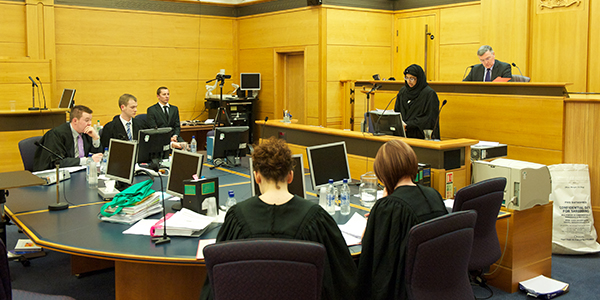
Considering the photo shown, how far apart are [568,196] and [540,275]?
40.5 inches

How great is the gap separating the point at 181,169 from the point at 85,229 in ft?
2.65

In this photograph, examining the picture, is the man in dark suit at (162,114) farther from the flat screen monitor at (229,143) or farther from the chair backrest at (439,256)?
the chair backrest at (439,256)

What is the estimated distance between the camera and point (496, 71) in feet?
22.0

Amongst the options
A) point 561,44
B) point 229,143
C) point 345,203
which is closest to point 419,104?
point 229,143

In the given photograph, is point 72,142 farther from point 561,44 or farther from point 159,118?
point 561,44

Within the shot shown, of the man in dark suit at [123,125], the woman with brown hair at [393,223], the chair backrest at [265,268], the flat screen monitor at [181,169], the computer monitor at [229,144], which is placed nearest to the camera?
the chair backrest at [265,268]

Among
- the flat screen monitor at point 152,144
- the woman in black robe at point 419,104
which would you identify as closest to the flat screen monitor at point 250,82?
the woman in black robe at point 419,104

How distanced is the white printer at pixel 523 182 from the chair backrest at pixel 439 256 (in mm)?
1698

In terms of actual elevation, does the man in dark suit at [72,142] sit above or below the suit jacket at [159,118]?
below

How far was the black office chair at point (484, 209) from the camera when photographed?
9.66ft

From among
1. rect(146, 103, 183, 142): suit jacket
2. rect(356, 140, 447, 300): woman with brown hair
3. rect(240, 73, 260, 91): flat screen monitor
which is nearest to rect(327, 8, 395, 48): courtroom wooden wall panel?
rect(240, 73, 260, 91): flat screen monitor

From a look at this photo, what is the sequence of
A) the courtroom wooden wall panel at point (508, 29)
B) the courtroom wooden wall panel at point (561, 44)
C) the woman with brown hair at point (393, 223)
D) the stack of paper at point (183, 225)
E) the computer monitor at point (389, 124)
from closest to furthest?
1. the woman with brown hair at point (393, 223)
2. the stack of paper at point (183, 225)
3. the computer monitor at point (389, 124)
4. the courtroom wooden wall panel at point (561, 44)
5. the courtroom wooden wall panel at point (508, 29)

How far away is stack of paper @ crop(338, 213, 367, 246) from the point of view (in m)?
2.92

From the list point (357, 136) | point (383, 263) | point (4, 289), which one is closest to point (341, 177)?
point (357, 136)
